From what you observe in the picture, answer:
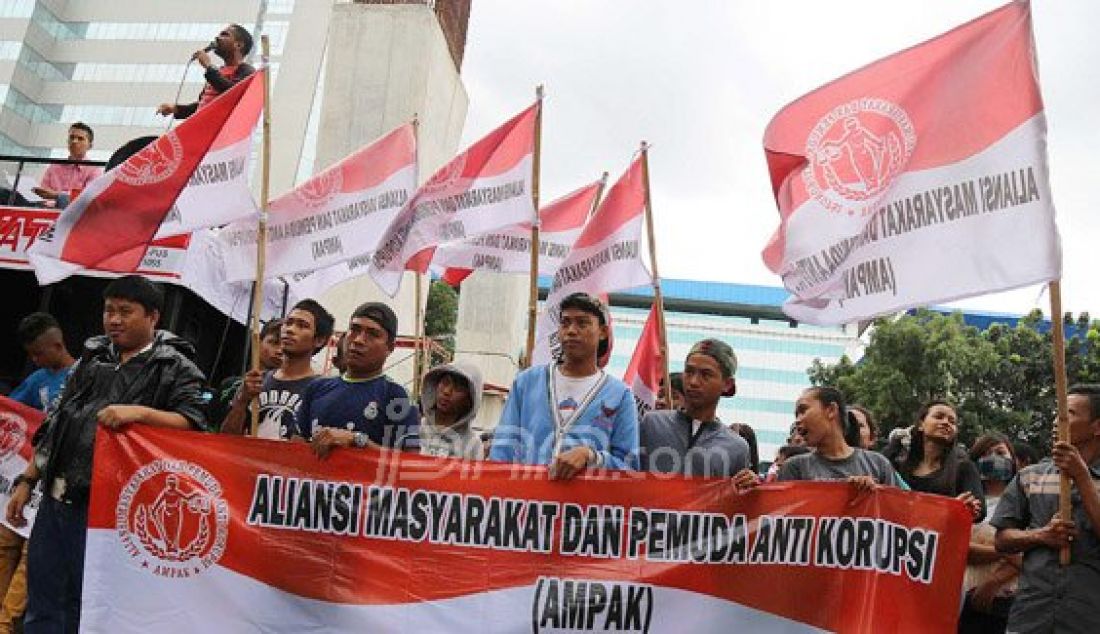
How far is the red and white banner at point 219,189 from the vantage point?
6.21 metres

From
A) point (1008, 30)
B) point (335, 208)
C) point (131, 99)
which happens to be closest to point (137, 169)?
point (335, 208)

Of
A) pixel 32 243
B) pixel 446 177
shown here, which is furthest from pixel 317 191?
pixel 32 243

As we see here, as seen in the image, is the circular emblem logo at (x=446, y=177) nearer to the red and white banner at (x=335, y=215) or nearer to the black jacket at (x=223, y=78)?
the red and white banner at (x=335, y=215)

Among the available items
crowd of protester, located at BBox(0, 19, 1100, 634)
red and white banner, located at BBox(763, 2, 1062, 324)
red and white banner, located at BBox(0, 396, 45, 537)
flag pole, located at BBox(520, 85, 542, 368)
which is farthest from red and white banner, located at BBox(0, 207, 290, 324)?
red and white banner, located at BBox(763, 2, 1062, 324)

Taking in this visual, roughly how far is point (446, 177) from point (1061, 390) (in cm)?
460

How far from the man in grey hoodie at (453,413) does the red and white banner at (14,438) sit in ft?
9.77

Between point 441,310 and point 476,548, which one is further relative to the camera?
point 441,310

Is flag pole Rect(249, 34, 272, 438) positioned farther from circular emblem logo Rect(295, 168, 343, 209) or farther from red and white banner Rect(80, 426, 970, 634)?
circular emblem logo Rect(295, 168, 343, 209)

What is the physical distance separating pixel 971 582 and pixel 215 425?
4418mm

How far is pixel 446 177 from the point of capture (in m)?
7.51

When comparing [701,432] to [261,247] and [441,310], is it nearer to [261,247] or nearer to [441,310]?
[261,247]

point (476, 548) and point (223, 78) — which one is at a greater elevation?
point (223, 78)

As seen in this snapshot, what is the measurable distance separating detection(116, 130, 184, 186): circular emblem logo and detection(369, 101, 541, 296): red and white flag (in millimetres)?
1656

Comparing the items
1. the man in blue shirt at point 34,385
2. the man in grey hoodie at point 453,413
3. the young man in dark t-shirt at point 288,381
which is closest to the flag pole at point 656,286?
the man in grey hoodie at point 453,413
